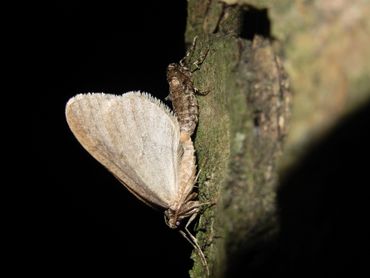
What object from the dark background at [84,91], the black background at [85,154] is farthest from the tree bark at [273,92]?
the dark background at [84,91]

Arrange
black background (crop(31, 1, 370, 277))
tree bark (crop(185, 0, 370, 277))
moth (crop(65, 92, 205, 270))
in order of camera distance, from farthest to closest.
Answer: black background (crop(31, 1, 370, 277))
moth (crop(65, 92, 205, 270))
tree bark (crop(185, 0, 370, 277))

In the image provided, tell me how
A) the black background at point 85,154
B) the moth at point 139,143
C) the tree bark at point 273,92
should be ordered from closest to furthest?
the tree bark at point 273,92 → the moth at point 139,143 → the black background at point 85,154

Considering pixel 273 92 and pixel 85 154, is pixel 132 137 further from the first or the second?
pixel 85 154

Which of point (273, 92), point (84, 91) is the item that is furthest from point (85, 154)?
point (273, 92)

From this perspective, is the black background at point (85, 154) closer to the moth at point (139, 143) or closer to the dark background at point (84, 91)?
the dark background at point (84, 91)

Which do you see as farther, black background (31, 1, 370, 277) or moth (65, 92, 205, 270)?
black background (31, 1, 370, 277)

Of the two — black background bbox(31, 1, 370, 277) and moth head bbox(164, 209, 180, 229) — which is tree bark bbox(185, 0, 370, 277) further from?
black background bbox(31, 1, 370, 277)

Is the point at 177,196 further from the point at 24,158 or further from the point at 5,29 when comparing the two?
the point at 5,29

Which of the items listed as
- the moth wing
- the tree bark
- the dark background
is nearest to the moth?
the moth wing
